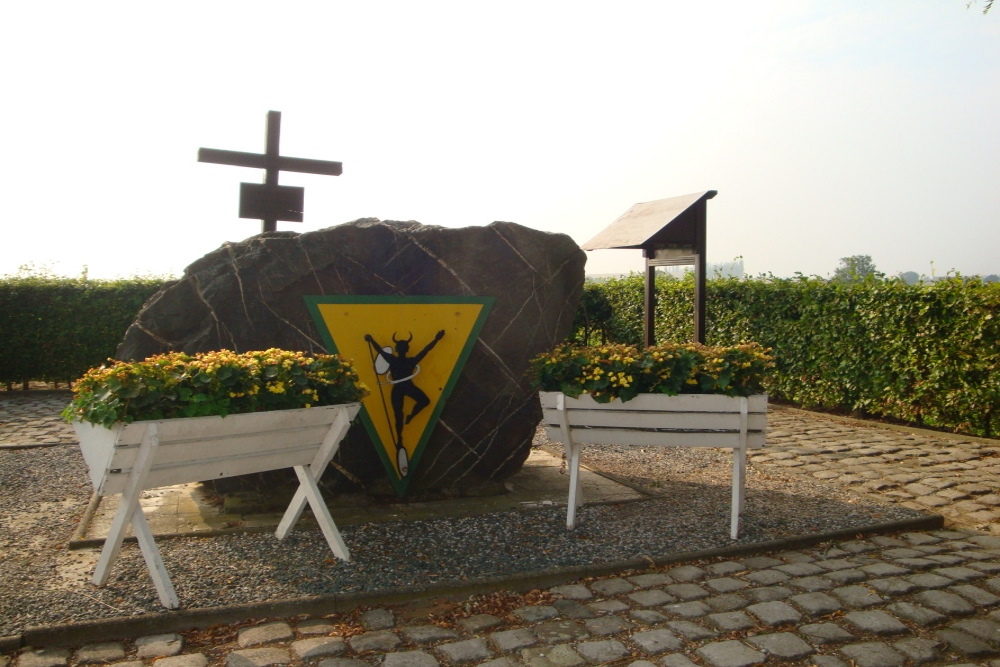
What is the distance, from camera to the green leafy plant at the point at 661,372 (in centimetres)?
485

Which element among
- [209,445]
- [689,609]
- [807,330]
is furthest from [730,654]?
[807,330]

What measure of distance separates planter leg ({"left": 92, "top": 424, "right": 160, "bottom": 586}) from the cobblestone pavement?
554mm

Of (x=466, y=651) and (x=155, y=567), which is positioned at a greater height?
(x=155, y=567)

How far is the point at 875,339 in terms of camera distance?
364 inches

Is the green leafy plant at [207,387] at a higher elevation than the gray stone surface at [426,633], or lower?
higher

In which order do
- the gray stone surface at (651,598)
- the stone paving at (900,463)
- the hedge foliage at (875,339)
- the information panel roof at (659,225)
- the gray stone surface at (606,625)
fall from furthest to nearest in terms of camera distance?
1. the information panel roof at (659,225)
2. the hedge foliage at (875,339)
3. the stone paving at (900,463)
4. the gray stone surface at (651,598)
5. the gray stone surface at (606,625)

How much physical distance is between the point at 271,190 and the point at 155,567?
14.8 feet

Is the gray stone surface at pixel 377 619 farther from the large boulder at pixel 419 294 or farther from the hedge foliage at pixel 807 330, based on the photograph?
the hedge foliage at pixel 807 330

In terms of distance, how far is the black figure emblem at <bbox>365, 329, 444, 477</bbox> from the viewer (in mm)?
5434

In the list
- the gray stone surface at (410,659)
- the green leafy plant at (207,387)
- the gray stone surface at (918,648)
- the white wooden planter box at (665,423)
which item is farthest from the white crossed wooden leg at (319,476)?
the gray stone surface at (918,648)

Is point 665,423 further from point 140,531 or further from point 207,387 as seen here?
point 140,531

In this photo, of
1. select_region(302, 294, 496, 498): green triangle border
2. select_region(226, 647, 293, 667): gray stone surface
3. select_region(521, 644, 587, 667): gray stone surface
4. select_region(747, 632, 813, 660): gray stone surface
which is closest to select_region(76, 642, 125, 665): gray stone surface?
select_region(226, 647, 293, 667): gray stone surface

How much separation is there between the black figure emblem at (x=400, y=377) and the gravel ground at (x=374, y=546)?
2.30 ft

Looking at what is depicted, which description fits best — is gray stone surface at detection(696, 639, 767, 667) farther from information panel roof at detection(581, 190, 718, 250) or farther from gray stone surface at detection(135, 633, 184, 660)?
information panel roof at detection(581, 190, 718, 250)
